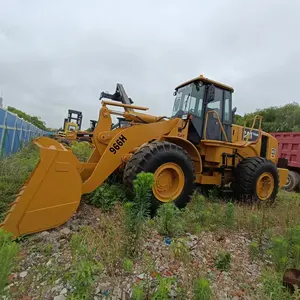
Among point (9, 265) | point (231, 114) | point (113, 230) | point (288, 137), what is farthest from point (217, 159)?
point (288, 137)

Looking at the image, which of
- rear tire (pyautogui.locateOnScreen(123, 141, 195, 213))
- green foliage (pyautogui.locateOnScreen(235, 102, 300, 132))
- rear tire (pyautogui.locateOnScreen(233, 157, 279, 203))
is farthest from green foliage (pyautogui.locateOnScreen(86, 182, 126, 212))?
green foliage (pyautogui.locateOnScreen(235, 102, 300, 132))

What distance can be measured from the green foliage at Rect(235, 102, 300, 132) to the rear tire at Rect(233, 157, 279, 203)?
15.8m

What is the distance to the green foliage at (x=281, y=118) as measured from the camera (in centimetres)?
2271

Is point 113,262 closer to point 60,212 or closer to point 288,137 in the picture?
point 60,212

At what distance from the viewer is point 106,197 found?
Result: 417cm

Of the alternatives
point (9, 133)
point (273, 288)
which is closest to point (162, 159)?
point (273, 288)

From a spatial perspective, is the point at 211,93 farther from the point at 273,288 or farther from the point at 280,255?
the point at 273,288

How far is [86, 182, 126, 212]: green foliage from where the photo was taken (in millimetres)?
4074

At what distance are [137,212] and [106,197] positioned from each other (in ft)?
5.58

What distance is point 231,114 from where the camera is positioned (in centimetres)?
622

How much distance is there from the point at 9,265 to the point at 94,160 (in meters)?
3.20

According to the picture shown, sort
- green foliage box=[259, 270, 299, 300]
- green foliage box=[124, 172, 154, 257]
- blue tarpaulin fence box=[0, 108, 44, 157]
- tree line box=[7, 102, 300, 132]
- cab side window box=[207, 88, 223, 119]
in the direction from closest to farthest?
green foliage box=[259, 270, 299, 300] < green foliage box=[124, 172, 154, 257] < cab side window box=[207, 88, 223, 119] < blue tarpaulin fence box=[0, 108, 44, 157] < tree line box=[7, 102, 300, 132]

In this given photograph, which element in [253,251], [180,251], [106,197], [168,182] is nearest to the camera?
[180,251]

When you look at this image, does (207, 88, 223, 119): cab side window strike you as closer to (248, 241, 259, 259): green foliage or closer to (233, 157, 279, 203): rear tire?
(233, 157, 279, 203): rear tire
